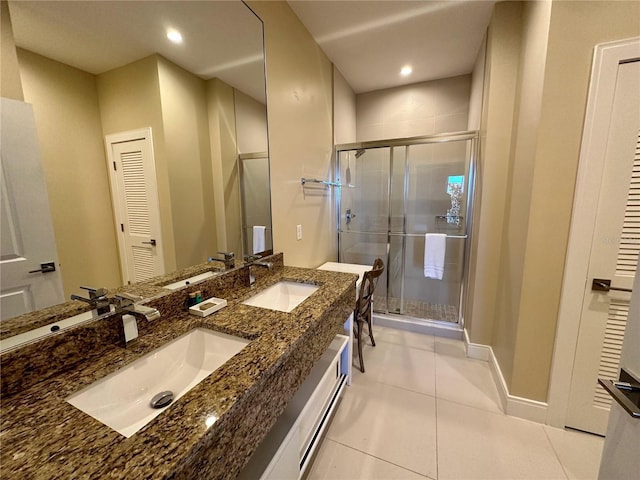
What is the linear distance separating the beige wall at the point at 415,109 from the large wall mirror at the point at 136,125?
2.12 m

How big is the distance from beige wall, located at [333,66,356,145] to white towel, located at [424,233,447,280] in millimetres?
1512

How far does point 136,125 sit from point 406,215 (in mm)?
2676

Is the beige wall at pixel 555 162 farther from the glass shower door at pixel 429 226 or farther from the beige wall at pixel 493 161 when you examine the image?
the glass shower door at pixel 429 226

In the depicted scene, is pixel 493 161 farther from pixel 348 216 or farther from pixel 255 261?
pixel 255 261

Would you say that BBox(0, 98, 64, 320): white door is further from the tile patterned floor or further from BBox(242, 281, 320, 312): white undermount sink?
the tile patterned floor

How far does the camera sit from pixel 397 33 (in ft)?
7.00

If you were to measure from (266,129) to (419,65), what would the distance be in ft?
6.59

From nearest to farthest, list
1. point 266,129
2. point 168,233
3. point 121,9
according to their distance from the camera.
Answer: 1. point 121,9
2. point 168,233
3. point 266,129

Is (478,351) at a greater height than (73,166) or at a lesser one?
lesser

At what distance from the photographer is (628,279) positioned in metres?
1.31

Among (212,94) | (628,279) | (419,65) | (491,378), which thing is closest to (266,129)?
(212,94)

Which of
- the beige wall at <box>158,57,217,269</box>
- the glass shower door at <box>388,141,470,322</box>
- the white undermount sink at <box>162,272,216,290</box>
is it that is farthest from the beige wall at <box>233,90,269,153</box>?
the glass shower door at <box>388,141,470,322</box>

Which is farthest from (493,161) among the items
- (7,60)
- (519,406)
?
(7,60)

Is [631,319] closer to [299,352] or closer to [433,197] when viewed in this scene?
[299,352]
